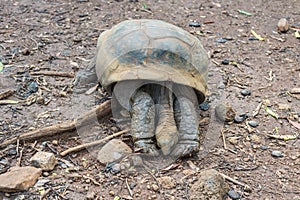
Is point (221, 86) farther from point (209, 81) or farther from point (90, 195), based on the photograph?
point (90, 195)

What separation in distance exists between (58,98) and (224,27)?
250 centimetres

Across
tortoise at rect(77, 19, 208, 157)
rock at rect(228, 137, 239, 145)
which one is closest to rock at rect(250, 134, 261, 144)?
rock at rect(228, 137, 239, 145)

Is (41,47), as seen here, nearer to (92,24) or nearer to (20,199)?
(92,24)

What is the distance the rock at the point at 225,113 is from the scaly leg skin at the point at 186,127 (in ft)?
0.99

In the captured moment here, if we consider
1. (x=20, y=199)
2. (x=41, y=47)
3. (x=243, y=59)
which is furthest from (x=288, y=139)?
(x=41, y=47)

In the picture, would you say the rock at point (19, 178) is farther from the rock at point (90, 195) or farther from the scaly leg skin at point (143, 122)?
the scaly leg skin at point (143, 122)

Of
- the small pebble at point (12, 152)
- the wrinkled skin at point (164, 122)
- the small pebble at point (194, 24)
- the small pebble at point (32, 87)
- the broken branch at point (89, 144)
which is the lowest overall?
the small pebble at point (194, 24)

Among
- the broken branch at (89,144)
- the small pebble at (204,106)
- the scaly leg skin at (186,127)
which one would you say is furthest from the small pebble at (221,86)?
the broken branch at (89,144)

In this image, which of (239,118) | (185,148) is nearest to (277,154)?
(239,118)

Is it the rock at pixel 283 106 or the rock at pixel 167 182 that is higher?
the rock at pixel 167 182

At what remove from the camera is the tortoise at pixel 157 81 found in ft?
9.68

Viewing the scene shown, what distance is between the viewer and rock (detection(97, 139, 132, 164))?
287 centimetres

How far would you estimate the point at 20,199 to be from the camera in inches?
98.5

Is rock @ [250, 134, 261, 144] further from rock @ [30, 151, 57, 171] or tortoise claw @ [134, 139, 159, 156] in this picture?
rock @ [30, 151, 57, 171]
